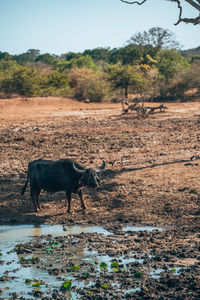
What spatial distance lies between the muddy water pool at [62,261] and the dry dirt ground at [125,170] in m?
0.41

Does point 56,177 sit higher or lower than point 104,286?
A: higher

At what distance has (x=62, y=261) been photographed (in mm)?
7090

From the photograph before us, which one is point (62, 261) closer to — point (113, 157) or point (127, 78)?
point (113, 157)

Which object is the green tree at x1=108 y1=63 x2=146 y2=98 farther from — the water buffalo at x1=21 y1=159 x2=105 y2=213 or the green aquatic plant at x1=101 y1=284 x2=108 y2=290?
the green aquatic plant at x1=101 y1=284 x2=108 y2=290

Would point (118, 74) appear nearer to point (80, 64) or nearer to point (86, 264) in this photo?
point (80, 64)

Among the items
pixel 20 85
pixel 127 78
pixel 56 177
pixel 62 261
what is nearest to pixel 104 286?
pixel 62 261

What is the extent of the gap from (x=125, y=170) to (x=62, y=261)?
5.51m

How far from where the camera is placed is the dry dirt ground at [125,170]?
8344 millimetres

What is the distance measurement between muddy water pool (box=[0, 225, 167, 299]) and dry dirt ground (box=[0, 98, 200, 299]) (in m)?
0.41

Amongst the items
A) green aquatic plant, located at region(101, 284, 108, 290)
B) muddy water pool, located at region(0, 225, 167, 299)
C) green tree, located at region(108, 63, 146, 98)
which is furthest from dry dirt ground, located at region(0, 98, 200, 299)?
green tree, located at region(108, 63, 146, 98)

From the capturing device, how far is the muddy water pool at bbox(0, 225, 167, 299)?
604 centimetres

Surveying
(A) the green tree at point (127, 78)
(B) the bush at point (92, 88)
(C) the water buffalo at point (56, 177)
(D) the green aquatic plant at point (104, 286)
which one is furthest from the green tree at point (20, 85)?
(D) the green aquatic plant at point (104, 286)

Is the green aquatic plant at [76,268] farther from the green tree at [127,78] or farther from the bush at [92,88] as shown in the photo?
the bush at [92,88]

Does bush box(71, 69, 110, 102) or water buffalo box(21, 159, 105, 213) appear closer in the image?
water buffalo box(21, 159, 105, 213)
